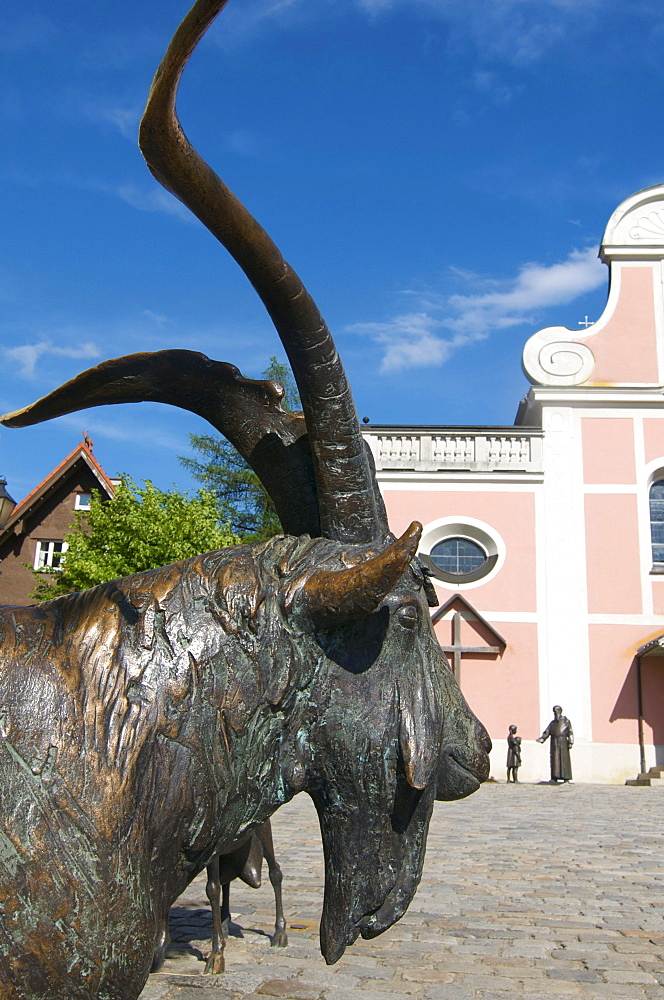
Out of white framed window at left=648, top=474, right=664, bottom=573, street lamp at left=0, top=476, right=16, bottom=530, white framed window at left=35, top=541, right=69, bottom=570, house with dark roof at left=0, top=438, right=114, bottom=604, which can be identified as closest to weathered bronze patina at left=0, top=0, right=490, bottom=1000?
street lamp at left=0, top=476, right=16, bottom=530

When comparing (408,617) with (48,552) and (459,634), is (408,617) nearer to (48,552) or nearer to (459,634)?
(459,634)

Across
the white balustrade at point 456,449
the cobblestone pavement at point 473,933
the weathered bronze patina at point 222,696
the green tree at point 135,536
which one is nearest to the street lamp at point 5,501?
the cobblestone pavement at point 473,933

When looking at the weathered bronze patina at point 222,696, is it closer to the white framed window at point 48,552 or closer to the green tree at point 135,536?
the green tree at point 135,536

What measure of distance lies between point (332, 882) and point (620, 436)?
24.8 metres

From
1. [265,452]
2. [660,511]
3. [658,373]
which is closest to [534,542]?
[660,511]

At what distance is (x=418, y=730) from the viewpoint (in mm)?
1680

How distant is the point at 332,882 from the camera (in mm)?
1729

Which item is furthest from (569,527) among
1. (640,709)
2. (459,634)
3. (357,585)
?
(357,585)

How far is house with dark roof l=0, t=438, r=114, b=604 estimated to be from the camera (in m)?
30.9

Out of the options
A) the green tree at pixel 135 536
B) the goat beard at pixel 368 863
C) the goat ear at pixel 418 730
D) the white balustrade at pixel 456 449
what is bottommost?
the goat beard at pixel 368 863

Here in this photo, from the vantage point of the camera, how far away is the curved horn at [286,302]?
4.26ft

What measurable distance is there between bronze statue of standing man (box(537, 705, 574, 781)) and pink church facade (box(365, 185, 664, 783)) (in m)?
0.89

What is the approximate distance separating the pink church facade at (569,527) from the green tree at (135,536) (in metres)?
5.15

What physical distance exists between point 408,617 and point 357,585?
0.80 feet
